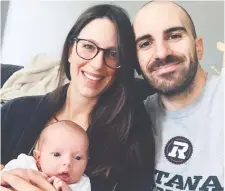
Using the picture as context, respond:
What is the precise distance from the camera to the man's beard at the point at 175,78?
0.58m

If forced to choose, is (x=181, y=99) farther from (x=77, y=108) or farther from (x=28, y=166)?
(x=28, y=166)

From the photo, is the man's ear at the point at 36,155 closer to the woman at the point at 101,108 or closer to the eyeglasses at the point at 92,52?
the woman at the point at 101,108

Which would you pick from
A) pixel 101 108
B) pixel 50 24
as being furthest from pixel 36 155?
pixel 50 24

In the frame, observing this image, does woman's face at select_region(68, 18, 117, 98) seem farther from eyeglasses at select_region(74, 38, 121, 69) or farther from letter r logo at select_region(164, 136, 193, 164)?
letter r logo at select_region(164, 136, 193, 164)

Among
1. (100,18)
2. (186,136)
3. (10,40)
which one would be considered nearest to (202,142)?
(186,136)

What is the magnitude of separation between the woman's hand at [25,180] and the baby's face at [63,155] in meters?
0.01

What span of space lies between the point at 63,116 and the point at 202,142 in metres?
0.25

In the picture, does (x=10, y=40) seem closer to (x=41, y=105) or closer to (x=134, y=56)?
(x=41, y=105)

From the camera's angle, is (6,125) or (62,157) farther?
(6,125)

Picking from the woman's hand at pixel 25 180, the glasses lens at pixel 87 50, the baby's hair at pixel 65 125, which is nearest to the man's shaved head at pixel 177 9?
A: the glasses lens at pixel 87 50

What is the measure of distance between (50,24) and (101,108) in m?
0.20

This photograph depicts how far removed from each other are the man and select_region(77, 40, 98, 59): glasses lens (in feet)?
0.29

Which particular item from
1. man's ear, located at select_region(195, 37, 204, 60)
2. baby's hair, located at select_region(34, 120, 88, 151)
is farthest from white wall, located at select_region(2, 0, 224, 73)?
baby's hair, located at select_region(34, 120, 88, 151)

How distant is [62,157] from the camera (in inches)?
20.1
